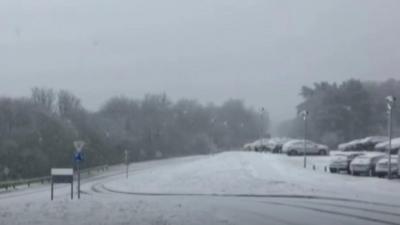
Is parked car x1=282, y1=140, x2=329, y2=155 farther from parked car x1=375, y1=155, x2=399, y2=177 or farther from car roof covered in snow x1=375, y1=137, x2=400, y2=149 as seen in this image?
parked car x1=375, y1=155, x2=399, y2=177

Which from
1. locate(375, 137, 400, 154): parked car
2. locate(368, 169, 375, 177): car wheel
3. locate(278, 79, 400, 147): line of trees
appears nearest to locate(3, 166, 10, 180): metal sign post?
locate(375, 137, 400, 154): parked car

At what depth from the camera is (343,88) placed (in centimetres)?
11281

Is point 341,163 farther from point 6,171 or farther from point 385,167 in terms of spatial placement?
point 6,171

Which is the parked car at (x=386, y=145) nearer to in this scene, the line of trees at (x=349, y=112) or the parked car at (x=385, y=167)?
the parked car at (x=385, y=167)

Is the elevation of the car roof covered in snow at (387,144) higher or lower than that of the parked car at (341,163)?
higher

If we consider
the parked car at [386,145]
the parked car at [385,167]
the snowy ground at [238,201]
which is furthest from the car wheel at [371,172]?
the parked car at [386,145]

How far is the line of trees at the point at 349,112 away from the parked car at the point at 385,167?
196ft

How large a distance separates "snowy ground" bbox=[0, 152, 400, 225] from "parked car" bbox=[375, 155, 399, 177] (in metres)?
2.11

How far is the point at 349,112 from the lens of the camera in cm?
11412

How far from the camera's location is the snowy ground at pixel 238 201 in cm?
2409

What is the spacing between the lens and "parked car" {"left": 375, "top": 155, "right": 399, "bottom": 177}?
51562mm

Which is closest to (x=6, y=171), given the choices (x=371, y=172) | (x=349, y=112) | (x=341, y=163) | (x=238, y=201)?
(x=341, y=163)

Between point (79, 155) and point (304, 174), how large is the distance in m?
20.4

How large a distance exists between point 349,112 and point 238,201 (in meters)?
80.2
